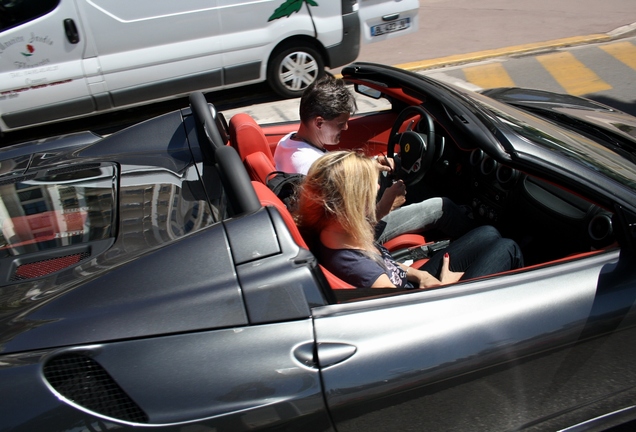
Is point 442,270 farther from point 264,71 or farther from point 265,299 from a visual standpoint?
point 264,71

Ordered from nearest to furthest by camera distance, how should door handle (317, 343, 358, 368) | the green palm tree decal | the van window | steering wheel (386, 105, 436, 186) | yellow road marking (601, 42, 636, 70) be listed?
door handle (317, 343, 358, 368)
steering wheel (386, 105, 436, 186)
the van window
the green palm tree decal
yellow road marking (601, 42, 636, 70)

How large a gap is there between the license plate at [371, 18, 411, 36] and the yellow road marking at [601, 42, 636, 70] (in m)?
2.69

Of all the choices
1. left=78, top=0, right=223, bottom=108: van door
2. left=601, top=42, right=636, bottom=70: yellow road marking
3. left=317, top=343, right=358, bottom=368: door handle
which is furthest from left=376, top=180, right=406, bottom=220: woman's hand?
left=601, top=42, right=636, bottom=70: yellow road marking

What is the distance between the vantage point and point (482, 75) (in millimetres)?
6793

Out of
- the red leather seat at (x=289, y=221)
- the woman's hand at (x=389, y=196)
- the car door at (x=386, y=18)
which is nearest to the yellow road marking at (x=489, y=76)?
the car door at (x=386, y=18)

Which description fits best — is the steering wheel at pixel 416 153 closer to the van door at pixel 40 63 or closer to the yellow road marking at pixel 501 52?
the van door at pixel 40 63

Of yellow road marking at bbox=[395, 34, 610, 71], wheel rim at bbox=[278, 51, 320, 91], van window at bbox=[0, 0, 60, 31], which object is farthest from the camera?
yellow road marking at bbox=[395, 34, 610, 71]

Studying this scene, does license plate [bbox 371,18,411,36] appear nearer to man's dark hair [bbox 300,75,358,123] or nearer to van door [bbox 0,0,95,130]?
van door [bbox 0,0,95,130]

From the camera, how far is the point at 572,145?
216 cm

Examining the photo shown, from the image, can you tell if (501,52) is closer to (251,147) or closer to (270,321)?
(251,147)

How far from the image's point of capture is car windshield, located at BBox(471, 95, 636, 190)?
2.01 m

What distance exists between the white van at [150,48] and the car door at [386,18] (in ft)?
0.13

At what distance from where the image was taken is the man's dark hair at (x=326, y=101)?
280 cm

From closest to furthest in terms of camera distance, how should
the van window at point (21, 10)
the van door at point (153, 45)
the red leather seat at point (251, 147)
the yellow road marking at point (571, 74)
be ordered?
the red leather seat at point (251, 147)
the van window at point (21, 10)
the van door at point (153, 45)
the yellow road marking at point (571, 74)
